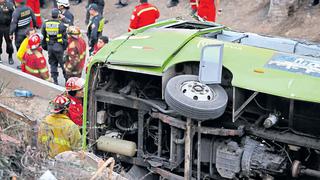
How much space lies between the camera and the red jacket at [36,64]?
1005cm

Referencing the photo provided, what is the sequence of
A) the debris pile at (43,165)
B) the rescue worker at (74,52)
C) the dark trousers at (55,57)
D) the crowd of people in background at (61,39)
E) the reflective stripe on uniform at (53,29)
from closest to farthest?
1. the debris pile at (43,165)
2. the crowd of people in background at (61,39)
3. the rescue worker at (74,52)
4. the reflective stripe on uniform at (53,29)
5. the dark trousers at (55,57)

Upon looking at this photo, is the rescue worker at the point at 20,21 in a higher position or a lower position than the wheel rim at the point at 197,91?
lower

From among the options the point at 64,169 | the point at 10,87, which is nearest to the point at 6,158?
the point at 64,169

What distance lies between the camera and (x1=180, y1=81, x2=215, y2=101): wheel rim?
5.45m

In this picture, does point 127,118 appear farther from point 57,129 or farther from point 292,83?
point 292,83

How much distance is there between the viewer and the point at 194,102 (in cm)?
536

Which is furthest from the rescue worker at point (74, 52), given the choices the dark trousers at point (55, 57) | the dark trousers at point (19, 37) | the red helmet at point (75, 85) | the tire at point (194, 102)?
the tire at point (194, 102)

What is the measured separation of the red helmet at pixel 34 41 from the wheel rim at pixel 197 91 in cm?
481

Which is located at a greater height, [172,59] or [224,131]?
[172,59]

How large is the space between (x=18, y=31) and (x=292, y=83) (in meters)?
7.06

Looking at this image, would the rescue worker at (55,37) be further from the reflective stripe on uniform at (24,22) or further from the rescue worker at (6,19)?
the rescue worker at (6,19)

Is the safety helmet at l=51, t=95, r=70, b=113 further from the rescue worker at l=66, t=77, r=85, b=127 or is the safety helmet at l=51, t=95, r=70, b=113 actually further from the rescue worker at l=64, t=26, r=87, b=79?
the rescue worker at l=64, t=26, r=87, b=79

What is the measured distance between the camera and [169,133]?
5926 mm

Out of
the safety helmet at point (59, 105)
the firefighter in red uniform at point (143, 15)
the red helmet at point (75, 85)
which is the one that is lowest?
the red helmet at point (75, 85)
